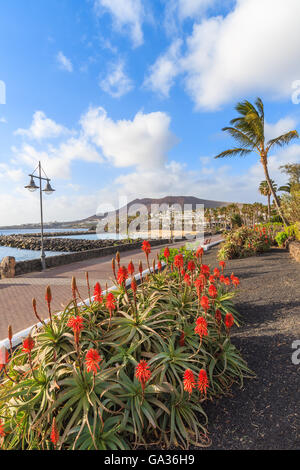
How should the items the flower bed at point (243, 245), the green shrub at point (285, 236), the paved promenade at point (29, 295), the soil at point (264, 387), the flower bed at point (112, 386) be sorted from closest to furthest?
the flower bed at point (112, 386) → the soil at point (264, 387) → the paved promenade at point (29, 295) → the flower bed at point (243, 245) → the green shrub at point (285, 236)

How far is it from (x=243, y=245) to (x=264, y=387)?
9.78m

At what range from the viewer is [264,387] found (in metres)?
2.79

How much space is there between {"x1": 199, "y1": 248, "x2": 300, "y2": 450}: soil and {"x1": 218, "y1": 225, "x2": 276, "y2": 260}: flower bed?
18.3ft

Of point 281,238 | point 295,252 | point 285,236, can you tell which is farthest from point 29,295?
point 285,236

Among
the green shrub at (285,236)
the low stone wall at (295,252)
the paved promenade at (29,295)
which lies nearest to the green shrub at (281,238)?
the green shrub at (285,236)

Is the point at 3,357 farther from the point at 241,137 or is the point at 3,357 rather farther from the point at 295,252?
the point at 241,137

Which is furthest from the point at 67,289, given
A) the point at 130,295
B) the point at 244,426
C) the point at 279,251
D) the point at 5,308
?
the point at 279,251

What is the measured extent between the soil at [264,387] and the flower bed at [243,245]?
5.57m

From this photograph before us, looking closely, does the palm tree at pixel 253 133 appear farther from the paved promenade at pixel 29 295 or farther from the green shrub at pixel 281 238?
the paved promenade at pixel 29 295

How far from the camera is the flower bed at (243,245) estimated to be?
1145 centimetres

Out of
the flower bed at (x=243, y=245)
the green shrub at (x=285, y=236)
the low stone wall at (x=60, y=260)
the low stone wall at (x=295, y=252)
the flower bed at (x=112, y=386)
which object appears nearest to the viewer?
the flower bed at (x=112, y=386)

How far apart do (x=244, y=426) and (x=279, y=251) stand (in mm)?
11281

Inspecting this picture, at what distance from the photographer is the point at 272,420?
2.34m

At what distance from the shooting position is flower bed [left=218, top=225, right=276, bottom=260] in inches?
451
